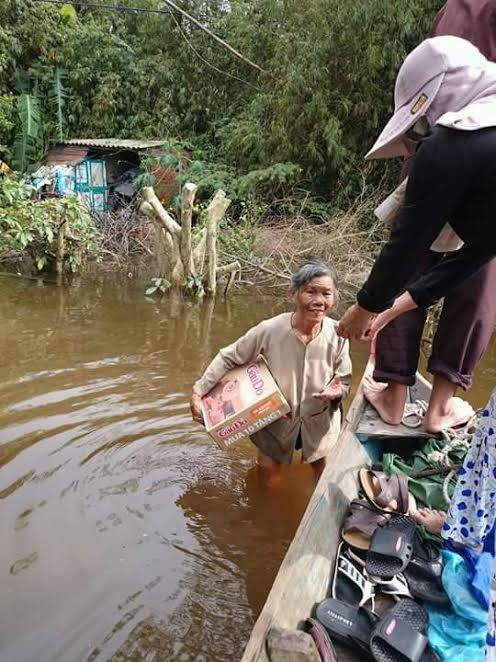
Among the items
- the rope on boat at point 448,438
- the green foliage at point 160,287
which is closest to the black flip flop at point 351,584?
the rope on boat at point 448,438

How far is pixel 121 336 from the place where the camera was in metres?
6.53

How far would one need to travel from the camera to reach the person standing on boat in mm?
1340

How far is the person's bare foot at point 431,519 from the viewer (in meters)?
2.22

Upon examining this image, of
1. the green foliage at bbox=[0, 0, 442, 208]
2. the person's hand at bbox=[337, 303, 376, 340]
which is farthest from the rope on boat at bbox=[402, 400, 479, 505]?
the green foliage at bbox=[0, 0, 442, 208]

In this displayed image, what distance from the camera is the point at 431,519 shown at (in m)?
2.24

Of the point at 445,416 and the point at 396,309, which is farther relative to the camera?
the point at 445,416

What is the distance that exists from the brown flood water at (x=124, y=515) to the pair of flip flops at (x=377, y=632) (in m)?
0.92

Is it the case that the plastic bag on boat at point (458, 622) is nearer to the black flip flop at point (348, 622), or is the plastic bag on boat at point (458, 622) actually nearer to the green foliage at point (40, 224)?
the black flip flop at point (348, 622)

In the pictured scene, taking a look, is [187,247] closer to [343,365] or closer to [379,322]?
[343,365]

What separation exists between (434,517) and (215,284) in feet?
22.0

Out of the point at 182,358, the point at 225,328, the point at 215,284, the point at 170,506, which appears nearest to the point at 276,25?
the point at 215,284

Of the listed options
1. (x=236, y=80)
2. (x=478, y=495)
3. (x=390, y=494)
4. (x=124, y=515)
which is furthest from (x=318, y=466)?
(x=236, y=80)

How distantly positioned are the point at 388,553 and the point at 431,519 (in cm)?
33

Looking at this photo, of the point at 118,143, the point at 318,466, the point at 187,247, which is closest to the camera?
the point at 318,466
